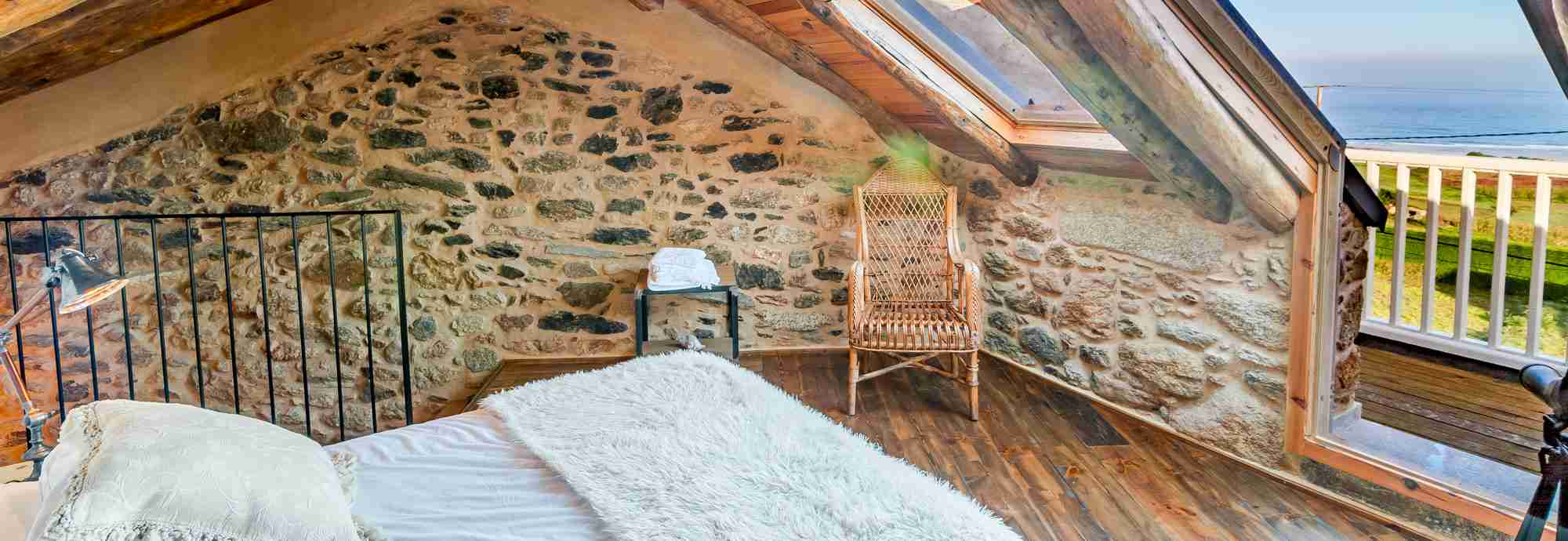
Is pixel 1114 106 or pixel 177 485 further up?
pixel 1114 106

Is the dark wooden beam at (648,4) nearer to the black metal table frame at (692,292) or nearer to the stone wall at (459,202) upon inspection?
the stone wall at (459,202)

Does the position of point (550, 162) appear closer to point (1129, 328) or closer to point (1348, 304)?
point (1129, 328)

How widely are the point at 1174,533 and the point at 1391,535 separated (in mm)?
589

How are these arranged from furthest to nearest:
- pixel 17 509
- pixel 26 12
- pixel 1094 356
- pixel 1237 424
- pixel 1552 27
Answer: pixel 1094 356, pixel 1237 424, pixel 26 12, pixel 1552 27, pixel 17 509

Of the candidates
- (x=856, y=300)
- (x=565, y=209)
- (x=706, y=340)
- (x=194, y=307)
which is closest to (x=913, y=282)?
(x=856, y=300)

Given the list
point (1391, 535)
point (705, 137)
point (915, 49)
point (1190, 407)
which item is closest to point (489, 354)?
point (705, 137)

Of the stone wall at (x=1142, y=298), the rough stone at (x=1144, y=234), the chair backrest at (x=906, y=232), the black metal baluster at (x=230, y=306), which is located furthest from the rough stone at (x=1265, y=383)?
the black metal baluster at (x=230, y=306)

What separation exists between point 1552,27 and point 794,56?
8.07ft

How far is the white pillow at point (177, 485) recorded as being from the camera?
108cm

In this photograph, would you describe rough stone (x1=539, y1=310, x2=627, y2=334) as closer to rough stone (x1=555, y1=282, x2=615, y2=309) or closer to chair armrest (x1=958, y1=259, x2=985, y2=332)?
rough stone (x1=555, y1=282, x2=615, y2=309)

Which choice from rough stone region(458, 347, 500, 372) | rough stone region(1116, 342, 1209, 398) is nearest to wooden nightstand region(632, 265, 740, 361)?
rough stone region(458, 347, 500, 372)

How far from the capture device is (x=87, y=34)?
9.12 feet

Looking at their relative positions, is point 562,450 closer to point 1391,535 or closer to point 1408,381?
point 1391,535

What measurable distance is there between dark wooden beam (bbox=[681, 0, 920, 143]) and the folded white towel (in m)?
0.90
